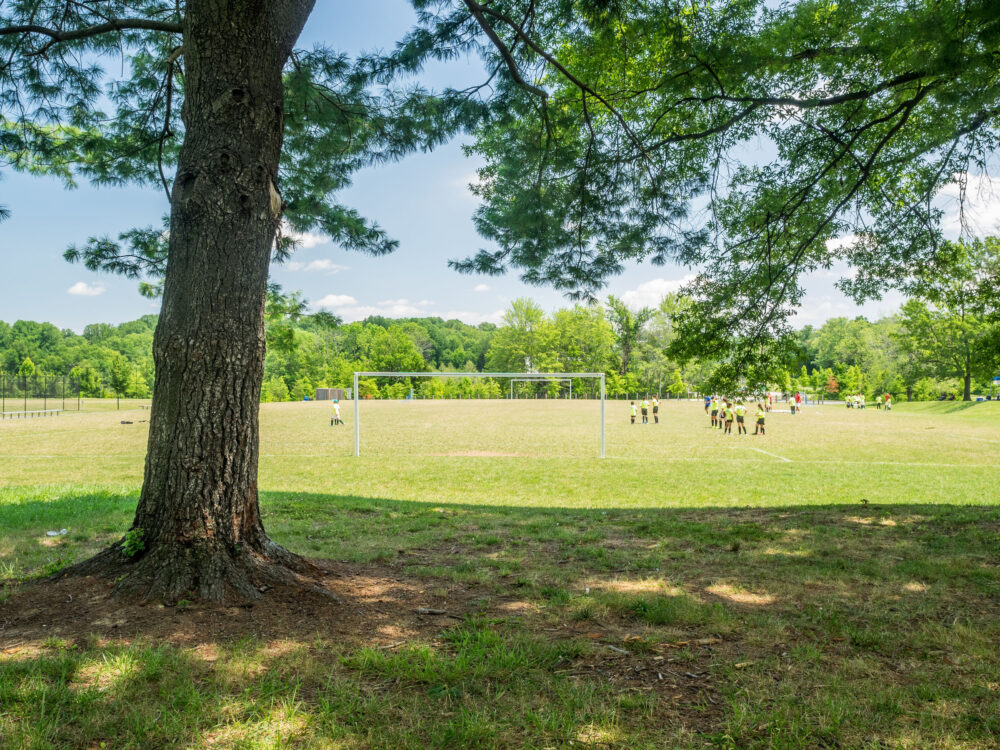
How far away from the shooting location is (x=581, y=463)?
50.7 feet

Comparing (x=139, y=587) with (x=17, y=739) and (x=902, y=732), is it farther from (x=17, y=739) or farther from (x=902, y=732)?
(x=902, y=732)

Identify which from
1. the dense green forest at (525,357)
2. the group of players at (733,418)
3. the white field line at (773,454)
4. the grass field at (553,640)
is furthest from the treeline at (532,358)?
the grass field at (553,640)

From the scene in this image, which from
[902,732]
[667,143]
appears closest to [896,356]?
[667,143]

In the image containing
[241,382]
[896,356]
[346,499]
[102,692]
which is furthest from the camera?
[896,356]

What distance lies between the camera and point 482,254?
7.28m

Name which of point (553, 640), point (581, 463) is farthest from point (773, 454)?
point (553, 640)

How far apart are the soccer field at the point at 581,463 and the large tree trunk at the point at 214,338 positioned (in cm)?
624

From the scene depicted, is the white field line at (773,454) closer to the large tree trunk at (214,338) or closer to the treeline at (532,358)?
the large tree trunk at (214,338)

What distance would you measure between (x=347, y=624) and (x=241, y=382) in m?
1.50

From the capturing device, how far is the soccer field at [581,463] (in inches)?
415

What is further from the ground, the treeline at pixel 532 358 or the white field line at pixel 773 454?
the treeline at pixel 532 358

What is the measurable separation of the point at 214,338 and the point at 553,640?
98.2 inches

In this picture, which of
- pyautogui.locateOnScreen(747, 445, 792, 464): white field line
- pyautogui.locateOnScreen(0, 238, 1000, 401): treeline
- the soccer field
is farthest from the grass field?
pyautogui.locateOnScreen(0, 238, 1000, 401): treeline

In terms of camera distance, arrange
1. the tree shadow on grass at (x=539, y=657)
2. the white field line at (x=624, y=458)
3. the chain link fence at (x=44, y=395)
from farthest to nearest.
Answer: the chain link fence at (x=44, y=395), the white field line at (x=624, y=458), the tree shadow on grass at (x=539, y=657)
